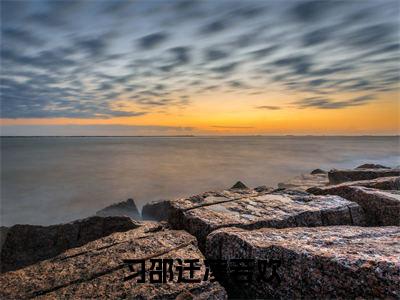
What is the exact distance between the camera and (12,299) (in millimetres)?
3646

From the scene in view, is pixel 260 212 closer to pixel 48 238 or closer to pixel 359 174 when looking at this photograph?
pixel 48 238

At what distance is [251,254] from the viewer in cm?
374

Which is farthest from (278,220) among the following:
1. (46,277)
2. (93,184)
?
(93,184)

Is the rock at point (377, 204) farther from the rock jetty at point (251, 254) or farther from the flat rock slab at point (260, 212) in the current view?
the flat rock slab at point (260, 212)

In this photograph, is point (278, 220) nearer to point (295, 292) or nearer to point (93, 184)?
point (295, 292)

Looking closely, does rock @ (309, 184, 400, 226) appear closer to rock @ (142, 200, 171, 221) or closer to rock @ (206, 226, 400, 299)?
rock @ (206, 226, 400, 299)

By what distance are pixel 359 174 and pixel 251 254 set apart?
724cm

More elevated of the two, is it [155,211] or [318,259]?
[318,259]

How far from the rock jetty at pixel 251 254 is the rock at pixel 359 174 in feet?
11.4

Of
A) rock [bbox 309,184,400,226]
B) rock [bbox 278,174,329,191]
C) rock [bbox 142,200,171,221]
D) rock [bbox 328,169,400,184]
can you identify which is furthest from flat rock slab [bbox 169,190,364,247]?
rock [bbox 142,200,171,221]

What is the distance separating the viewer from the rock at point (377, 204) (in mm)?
5258

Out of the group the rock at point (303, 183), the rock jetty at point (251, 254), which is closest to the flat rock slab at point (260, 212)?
the rock jetty at point (251, 254)

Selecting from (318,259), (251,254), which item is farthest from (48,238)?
(318,259)

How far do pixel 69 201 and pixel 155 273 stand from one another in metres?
21.5
